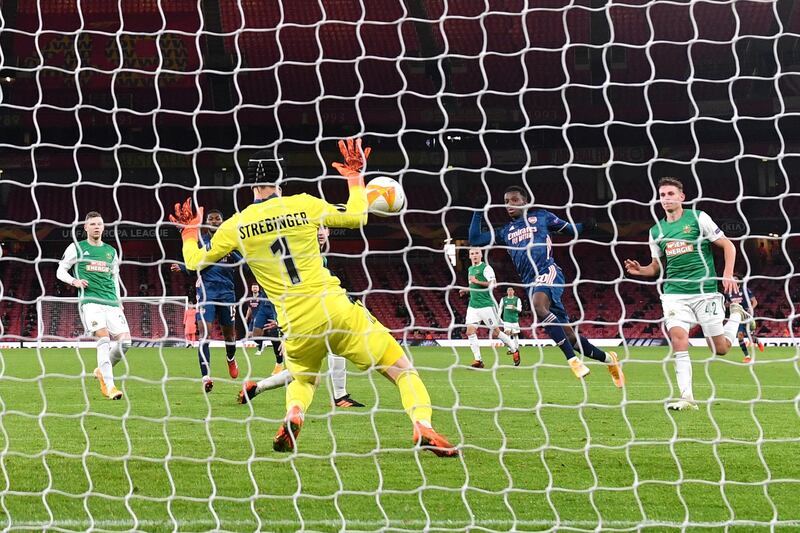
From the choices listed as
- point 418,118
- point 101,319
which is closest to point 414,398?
point 101,319

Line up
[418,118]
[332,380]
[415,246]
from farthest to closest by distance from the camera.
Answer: [418,118], [415,246], [332,380]

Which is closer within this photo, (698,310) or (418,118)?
(698,310)

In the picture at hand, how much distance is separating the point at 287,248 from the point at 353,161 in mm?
765

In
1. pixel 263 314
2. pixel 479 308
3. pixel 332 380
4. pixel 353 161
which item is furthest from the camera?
pixel 479 308

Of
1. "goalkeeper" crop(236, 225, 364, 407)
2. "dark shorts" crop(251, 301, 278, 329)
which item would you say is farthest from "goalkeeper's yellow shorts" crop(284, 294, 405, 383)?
"dark shorts" crop(251, 301, 278, 329)

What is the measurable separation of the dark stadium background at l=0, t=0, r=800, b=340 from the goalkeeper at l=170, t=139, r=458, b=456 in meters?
17.4

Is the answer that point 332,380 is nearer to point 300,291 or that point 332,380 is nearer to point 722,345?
point 300,291

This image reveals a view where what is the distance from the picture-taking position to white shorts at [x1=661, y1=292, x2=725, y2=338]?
7.43 m

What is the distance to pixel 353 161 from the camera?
472 cm

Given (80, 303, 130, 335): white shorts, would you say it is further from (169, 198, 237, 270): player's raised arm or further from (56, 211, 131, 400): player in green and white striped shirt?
(169, 198, 237, 270): player's raised arm

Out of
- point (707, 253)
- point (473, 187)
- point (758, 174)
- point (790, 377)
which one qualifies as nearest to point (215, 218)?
point (707, 253)

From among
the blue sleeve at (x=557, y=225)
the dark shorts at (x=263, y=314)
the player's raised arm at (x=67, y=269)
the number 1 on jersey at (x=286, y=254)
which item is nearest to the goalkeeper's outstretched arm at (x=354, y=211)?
the number 1 on jersey at (x=286, y=254)

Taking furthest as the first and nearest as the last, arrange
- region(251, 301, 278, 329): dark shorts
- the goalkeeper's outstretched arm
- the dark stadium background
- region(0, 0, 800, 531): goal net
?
1. the dark stadium background
2. region(251, 301, 278, 329): dark shorts
3. the goalkeeper's outstretched arm
4. region(0, 0, 800, 531): goal net

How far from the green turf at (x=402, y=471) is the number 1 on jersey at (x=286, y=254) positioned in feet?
2.85
